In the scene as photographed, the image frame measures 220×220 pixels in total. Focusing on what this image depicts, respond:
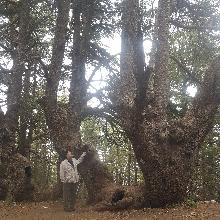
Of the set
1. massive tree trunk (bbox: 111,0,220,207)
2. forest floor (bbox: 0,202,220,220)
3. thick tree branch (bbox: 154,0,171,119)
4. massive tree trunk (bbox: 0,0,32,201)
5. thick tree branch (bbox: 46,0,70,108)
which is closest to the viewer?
forest floor (bbox: 0,202,220,220)

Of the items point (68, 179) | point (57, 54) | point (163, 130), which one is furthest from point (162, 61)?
point (57, 54)

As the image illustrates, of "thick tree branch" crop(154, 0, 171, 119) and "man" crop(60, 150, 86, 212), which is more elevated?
"thick tree branch" crop(154, 0, 171, 119)

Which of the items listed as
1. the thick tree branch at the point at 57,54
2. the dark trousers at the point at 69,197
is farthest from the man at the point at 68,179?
the thick tree branch at the point at 57,54

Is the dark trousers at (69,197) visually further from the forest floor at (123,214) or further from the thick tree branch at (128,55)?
the thick tree branch at (128,55)

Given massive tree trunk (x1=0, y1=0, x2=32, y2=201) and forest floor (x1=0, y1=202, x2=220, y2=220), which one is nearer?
forest floor (x1=0, y1=202, x2=220, y2=220)

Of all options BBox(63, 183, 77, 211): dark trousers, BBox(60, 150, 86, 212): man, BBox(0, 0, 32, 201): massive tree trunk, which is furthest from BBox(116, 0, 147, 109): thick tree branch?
BBox(0, 0, 32, 201): massive tree trunk

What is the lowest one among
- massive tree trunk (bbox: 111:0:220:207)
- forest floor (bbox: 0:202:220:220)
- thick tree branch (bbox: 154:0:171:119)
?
forest floor (bbox: 0:202:220:220)

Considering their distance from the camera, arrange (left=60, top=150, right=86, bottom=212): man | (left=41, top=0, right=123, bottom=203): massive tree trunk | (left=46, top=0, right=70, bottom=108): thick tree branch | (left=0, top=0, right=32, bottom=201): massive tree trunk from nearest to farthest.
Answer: (left=60, top=150, right=86, bottom=212): man → (left=41, top=0, right=123, bottom=203): massive tree trunk → (left=46, top=0, right=70, bottom=108): thick tree branch → (left=0, top=0, right=32, bottom=201): massive tree trunk

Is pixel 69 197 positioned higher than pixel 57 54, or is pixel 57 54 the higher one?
pixel 57 54

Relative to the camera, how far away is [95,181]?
13180 millimetres

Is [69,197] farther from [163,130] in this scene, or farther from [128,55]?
[128,55]

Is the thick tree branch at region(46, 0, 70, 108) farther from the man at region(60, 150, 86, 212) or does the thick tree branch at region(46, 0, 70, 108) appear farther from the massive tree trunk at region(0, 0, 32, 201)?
the man at region(60, 150, 86, 212)

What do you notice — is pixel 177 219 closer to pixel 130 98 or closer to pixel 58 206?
pixel 130 98

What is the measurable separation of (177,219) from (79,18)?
9.23 m
